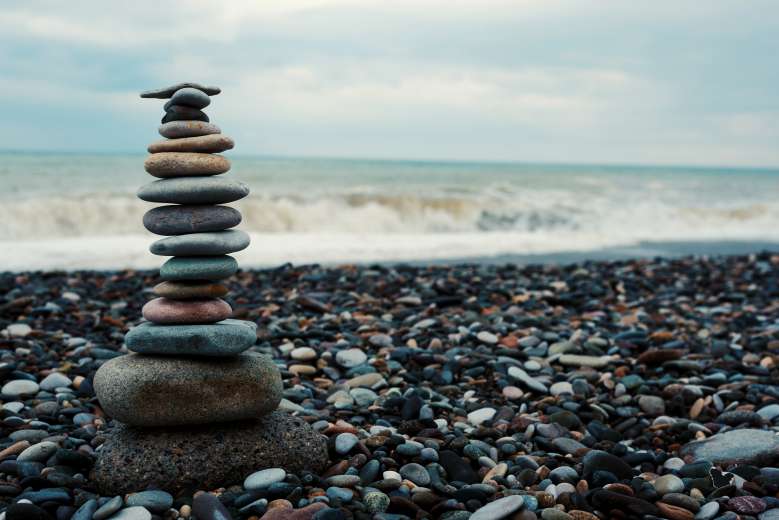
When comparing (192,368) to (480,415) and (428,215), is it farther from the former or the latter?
(428,215)

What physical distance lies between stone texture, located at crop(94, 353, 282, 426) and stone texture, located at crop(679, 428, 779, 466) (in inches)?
103

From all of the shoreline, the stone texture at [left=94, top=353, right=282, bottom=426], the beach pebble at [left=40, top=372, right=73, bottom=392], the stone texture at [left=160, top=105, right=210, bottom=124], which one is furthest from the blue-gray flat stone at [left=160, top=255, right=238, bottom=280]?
the shoreline

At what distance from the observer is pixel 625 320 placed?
842cm

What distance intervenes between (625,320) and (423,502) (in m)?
5.24

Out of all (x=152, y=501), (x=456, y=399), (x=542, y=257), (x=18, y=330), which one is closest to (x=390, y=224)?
(x=542, y=257)

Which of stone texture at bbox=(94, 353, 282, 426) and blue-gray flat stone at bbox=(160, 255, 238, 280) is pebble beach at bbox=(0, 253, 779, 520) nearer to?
stone texture at bbox=(94, 353, 282, 426)

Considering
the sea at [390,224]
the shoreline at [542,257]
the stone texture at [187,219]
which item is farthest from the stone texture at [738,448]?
the sea at [390,224]

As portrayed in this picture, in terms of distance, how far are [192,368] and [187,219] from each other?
799 millimetres

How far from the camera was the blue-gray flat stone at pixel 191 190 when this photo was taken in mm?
4141

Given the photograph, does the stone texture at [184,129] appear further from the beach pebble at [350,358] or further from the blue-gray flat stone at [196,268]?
the beach pebble at [350,358]

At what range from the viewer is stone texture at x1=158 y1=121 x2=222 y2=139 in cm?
424

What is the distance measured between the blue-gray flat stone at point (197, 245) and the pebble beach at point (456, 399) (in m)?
1.19

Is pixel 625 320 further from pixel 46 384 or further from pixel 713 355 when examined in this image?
pixel 46 384

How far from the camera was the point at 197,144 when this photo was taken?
4.23m
